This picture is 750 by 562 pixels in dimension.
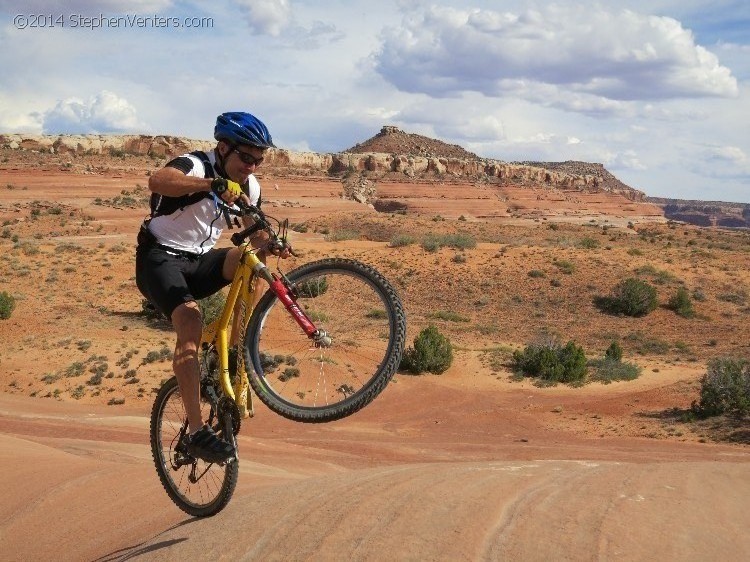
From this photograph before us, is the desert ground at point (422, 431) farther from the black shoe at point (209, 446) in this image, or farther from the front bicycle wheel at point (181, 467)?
the black shoe at point (209, 446)

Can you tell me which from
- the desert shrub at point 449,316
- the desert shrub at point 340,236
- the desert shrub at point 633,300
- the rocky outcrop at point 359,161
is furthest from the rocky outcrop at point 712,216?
the desert shrub at point 449,316

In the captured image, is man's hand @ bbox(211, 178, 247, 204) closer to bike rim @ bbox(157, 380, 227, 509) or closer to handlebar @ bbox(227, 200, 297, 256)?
handlebar @ bbox(227, 200, 297, 256)

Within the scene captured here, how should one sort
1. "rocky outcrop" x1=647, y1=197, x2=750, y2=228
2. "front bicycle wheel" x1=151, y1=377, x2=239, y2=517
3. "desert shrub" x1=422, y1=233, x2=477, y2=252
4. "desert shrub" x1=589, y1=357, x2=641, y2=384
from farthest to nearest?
"rocky outcrop" x1=647, y1=197, x2=750, y2=228 < "desert shrub" x1=422, y1=233, x2=477, y2=252 < "desert shrub" x1=589, y1=357, x2=641, y2=384 < "front bicycle wheel" x1=151, y1=377, x2=239, y2=517

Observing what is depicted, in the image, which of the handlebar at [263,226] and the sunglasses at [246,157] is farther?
the sunglasses at [246,157]

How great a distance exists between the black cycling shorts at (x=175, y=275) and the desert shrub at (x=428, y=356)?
55.6 ft

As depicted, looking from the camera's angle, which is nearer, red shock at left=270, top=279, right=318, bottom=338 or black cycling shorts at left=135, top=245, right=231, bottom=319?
red shock at left=270, top=279, right=318, bottom=338

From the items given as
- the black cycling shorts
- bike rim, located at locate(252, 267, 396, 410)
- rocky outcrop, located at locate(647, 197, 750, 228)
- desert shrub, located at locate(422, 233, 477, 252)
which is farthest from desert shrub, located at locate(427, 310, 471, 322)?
rocky outcrop, located at locate(647, 197, 750, 228)

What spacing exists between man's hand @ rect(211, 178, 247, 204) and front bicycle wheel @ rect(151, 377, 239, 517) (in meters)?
1.63

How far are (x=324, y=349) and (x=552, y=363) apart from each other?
60.6 ft

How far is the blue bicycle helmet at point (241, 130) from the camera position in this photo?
4891mm

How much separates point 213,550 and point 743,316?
110ft

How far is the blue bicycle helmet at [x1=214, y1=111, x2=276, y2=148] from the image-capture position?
193 inches

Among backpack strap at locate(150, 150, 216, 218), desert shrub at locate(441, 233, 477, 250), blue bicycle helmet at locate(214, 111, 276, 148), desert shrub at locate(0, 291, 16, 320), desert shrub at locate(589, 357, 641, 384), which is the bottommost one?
desert shrub at locate(589, 357, 641, 384)

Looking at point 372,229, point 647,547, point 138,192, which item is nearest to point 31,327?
point 647,547
